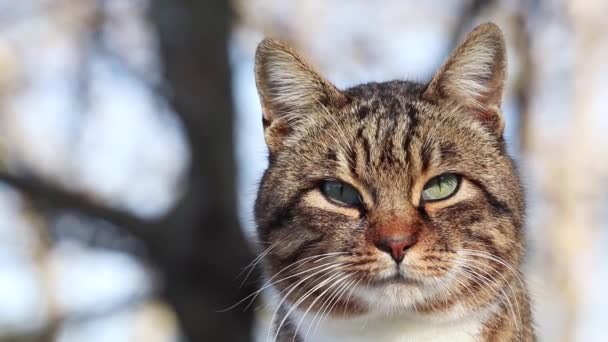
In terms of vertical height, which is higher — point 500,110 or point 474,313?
point 500,110

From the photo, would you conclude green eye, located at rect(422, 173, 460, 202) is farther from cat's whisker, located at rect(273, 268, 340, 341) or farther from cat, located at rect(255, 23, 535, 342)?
cat's whisker, located at rect(273, 268, 340, 341)

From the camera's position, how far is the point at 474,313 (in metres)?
2.74

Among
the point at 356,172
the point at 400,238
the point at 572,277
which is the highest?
the point at 356,172

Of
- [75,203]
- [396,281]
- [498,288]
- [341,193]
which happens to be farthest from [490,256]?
[75,203]

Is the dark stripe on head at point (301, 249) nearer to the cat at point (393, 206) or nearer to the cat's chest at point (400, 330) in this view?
the cat at point (393, 206)

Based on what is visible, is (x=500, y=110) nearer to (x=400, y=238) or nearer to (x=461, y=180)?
(x=461, y=180)

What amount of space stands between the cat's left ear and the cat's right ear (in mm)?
406

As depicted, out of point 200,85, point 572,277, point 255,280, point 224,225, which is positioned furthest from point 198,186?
point 572,277

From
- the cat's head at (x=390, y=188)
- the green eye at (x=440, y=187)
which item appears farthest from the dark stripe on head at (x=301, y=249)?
the green eye at (x=440, y=187)

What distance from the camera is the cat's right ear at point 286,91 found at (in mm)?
3119

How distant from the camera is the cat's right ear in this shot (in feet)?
10.2

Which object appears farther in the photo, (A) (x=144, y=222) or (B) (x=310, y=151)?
(A) (x=144, y=222)

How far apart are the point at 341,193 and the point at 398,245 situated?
0.39 meters

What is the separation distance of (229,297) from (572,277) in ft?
20.8
